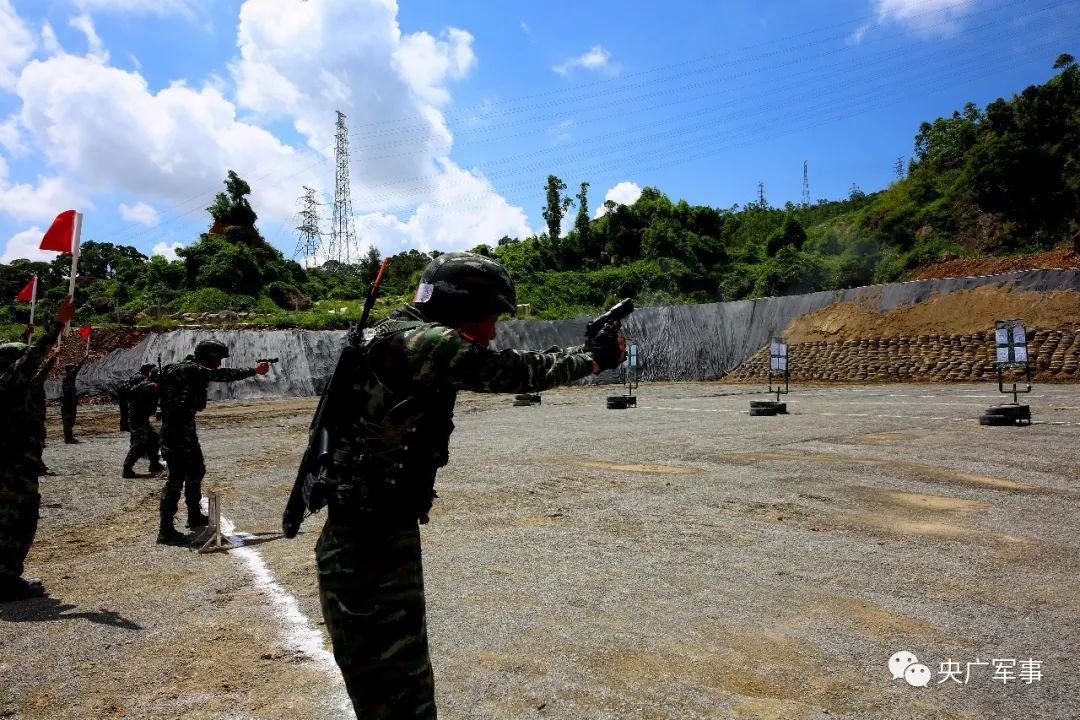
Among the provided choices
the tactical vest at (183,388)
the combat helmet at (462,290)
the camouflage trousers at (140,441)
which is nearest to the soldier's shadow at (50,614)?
the tactical vest at (183,388)

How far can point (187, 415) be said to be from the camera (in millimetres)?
6930

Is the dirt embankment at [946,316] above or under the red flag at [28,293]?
above

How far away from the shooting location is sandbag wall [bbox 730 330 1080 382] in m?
23.3

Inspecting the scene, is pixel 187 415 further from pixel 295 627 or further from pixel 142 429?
pixel 142 429

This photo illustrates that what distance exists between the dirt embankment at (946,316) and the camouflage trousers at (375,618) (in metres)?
27.7

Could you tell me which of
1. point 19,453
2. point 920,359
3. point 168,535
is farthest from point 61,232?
point 920,359

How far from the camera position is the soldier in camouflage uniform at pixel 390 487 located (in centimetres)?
216

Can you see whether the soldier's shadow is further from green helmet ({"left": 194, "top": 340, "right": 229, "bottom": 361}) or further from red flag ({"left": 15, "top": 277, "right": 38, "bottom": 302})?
red flag ({"left": 15, "top": 277, "right": 38, "bottom": 302})

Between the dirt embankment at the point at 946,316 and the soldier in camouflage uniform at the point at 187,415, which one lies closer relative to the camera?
the soldier in camouflage uniform at the point at 187,415

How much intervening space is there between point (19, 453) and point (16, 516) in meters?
0.49

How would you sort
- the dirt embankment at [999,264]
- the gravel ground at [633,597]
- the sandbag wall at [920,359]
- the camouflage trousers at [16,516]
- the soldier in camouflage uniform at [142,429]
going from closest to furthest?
the gravel ground at [633,597]
the camouflage trousers at [16,516]
the soldier in camouflage uniform at [142,429]
the sandbag wall at [920,359]
the dirt embankment at [999,264]

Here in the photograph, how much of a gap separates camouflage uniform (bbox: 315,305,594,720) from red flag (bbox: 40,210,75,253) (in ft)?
16.9

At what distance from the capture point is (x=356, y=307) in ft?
158

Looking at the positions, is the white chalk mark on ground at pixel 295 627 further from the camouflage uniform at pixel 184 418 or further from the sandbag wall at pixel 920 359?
the sandbag wall at pixel 920 359
